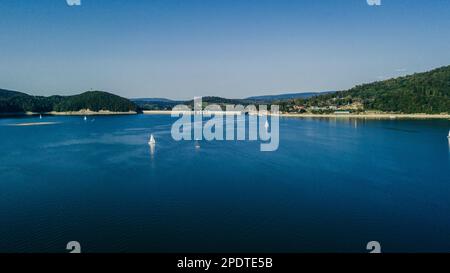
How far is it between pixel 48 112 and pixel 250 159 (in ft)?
155

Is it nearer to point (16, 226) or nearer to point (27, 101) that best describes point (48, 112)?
point (27, 101)

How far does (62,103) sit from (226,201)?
52.4 m

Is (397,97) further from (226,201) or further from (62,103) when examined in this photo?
(62,103)

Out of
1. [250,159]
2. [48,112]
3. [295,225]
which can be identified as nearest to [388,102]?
[250,159]

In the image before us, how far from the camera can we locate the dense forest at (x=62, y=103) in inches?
1832

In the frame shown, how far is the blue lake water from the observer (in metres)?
5.08

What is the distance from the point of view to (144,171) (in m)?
9.92

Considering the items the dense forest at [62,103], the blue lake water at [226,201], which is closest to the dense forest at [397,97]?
the blue lake water at [226,201]

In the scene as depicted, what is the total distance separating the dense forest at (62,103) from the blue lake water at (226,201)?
38954 millimetres

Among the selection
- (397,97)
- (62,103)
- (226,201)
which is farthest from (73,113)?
(226,201)

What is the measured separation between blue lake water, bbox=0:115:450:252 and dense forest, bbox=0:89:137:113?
3895 cm

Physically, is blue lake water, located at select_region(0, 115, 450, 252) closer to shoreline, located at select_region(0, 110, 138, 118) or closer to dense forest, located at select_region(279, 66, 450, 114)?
dense forest, located at select_region(279, 66, 450, 114)

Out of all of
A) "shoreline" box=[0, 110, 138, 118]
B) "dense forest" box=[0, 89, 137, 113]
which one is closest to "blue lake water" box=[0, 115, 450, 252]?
"shoreline" box=[0, 110, 138, 118]

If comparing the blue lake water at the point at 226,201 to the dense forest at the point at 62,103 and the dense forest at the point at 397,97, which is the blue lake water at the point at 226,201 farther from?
the dense forest at the point at 62,103
